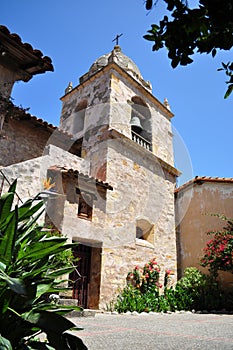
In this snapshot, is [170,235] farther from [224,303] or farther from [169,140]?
[169,140]

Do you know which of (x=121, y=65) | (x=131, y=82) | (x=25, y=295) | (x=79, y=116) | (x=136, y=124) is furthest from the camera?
(x=121, y=65)

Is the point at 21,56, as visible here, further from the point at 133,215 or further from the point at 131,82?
the point at 131,82

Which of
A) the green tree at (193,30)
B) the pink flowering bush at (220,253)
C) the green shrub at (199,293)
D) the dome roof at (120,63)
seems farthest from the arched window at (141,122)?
the green tree at (193,30)

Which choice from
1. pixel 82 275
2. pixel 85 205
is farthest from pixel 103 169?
pixel 82 275

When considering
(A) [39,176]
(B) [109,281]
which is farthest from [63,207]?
(B) [109,281]

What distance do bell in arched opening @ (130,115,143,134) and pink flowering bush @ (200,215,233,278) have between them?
489cm

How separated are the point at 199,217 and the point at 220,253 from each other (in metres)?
2.17

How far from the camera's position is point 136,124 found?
10312 millimetres

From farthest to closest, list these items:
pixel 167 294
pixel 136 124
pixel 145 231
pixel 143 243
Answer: pixel 136 124 < pixel 145 231 < pixel 143 243 < pixel 167 294

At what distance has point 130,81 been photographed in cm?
1088

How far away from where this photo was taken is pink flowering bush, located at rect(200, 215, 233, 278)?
27.5 ft

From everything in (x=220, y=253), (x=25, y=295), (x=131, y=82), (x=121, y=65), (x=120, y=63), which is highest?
(x=120, y=63)

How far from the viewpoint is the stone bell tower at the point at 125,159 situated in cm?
799

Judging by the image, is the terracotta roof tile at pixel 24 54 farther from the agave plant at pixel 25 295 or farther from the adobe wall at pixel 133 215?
the adobe wall at pixel 133 215
